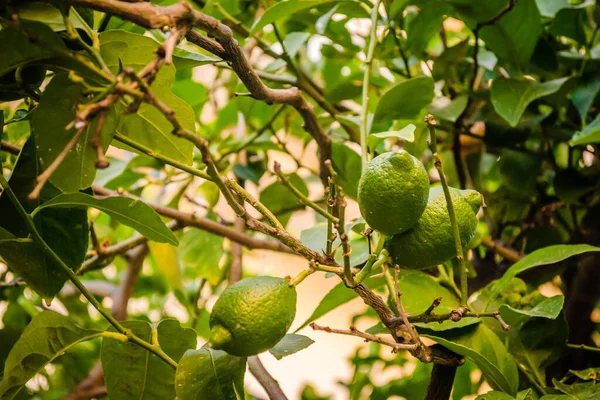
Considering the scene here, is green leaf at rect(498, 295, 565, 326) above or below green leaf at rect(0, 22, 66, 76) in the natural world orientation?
below

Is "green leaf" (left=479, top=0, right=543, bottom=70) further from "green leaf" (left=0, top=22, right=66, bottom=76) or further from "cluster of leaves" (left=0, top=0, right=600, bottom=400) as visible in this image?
"green leaf" (left=0, top=22, right=66, bottom=76)

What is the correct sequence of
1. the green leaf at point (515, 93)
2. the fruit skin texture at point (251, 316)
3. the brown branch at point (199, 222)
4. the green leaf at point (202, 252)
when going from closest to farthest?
the fruit skin texture at point (251, 316), the green leaf at point (515, 93), the brown branch at point (199, 222), the green leaf at point (202, 252)

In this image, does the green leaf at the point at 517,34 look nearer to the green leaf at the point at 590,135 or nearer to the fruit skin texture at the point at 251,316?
the green leaf at the point at 590,135

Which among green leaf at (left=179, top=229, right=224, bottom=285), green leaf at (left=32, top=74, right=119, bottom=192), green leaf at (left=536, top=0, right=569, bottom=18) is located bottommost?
green leaf at (left=179, top=229, right=224, bottom=285)

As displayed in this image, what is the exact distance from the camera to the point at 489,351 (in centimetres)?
51

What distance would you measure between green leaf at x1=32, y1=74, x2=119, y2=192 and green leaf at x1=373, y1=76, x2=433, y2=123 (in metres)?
0.28

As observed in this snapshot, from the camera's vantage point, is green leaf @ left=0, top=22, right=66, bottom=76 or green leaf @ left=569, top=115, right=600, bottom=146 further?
green leaf @ left=569, top=115, right=600, bottom=146

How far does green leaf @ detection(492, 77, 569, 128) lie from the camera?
0.61 meters

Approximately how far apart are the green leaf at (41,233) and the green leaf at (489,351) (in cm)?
29

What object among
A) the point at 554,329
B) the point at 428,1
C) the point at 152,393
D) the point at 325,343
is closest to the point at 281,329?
the point at 152,393

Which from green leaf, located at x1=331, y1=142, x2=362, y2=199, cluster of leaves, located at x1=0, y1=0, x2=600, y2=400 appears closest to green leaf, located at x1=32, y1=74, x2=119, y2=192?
cluster of leaves, located at x1=0, y1=0, x2=600, y2=400

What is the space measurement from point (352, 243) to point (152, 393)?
223mm

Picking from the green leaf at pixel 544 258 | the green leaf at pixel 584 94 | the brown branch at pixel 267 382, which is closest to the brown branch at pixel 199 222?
the brown branch at pixel 267 382

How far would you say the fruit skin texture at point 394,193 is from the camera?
0.39 metres
